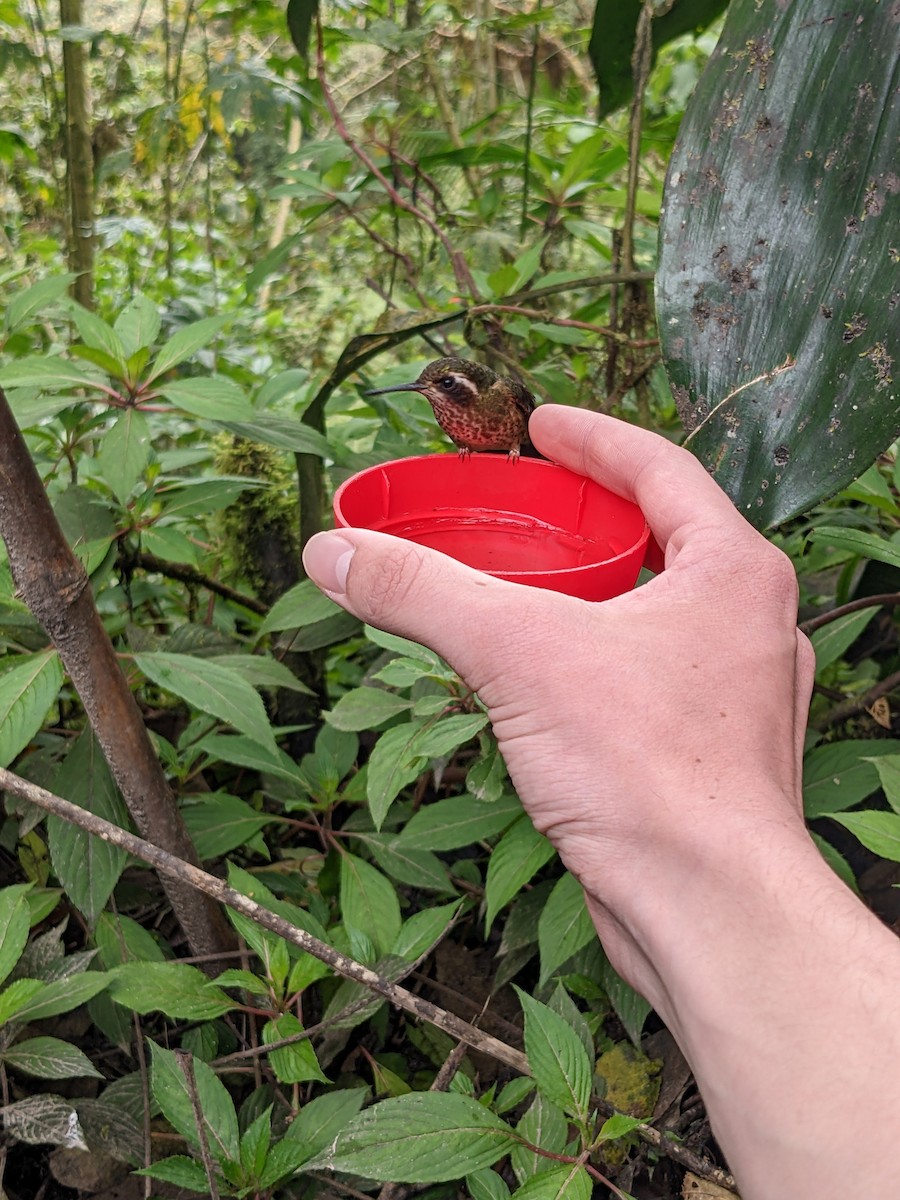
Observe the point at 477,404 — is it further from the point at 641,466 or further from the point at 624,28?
the point at 624,28

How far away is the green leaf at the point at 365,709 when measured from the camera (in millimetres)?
1321

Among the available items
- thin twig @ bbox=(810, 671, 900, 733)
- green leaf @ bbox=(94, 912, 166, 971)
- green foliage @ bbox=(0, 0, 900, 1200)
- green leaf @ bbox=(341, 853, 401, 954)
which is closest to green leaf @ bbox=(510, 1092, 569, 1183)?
green foliage @ bbox=(0, 0, 900, 1200)

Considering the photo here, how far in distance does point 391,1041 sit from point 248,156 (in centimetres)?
551

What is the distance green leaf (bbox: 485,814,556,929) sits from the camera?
1.24m

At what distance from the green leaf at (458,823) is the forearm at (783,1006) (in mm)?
495

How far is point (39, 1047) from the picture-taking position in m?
1.11

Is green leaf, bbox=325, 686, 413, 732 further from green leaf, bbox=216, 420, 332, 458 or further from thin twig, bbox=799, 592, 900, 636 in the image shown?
thin twig, bbox=799, 592, 900, 636

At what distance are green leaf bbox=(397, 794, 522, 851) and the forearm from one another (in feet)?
1.62

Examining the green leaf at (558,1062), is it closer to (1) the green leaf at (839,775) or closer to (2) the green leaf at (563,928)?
(2) the green leaf at (563,928)

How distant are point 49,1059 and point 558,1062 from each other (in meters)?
0.58

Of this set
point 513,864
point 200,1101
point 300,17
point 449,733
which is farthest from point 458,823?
point 300,17

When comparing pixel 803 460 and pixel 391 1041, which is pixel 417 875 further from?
pixel 803 460

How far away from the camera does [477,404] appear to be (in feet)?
4.53

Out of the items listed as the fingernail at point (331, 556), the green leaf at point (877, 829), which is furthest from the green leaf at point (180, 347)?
the green leaf at point (877, 829)
